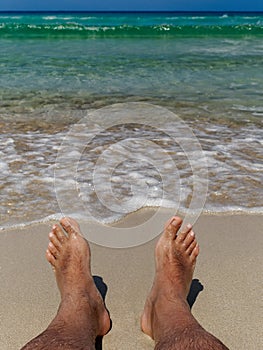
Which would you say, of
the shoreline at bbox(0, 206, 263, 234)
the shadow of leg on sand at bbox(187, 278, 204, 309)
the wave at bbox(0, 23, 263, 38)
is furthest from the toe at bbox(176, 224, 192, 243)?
the wave at bbox(0, 23, 263, 38)

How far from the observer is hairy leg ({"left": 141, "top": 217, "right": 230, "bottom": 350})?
58.7 inches

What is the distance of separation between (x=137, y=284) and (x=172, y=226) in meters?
0.33

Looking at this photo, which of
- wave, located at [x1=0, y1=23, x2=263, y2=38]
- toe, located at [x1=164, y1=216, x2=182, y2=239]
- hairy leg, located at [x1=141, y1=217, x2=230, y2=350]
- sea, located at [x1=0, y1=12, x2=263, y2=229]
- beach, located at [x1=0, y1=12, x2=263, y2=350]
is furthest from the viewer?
wave, located at [x1=0, y1=23, x2=263, y2=38]

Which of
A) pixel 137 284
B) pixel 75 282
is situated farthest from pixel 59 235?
pixel 137 284

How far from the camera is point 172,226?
7.11 ft

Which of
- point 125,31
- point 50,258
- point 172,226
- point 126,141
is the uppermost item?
point 172,226

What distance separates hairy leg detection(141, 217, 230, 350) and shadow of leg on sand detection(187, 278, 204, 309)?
Answer: 0.08 metres

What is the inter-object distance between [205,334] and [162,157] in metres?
2.48

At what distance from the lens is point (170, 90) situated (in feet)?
22.2

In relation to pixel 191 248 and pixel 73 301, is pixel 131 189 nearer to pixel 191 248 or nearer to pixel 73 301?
pixel 191 248

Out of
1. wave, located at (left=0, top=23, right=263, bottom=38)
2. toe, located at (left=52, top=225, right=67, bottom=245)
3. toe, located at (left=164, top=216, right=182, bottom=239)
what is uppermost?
toe, located at (left=164, top=216, right=182, bottom=239)

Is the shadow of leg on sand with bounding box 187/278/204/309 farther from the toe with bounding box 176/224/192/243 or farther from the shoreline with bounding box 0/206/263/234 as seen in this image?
the shoreline with bounding box 0/206/263/234

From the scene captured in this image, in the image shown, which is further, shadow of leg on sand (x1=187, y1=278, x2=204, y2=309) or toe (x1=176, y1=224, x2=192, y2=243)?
toe (x1=176, y1=224, x2=192, y2=243)

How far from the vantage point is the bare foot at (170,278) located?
5.98 feet
